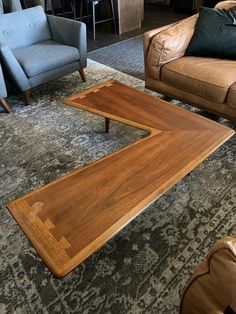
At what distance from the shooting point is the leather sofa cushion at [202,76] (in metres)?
1.92

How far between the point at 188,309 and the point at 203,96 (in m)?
1.68

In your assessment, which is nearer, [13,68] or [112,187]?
[112,187]

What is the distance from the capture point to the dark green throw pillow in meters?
2.10

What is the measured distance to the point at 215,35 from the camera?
213 centimetres

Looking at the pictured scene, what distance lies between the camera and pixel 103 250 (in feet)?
4.52

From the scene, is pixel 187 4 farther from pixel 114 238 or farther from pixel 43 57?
pixel 114 238

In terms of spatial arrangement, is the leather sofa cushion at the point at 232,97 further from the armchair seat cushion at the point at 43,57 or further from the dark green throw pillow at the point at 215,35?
the armchair seat cushion at the point at 43,57

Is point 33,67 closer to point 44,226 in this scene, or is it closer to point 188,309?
point 44,226

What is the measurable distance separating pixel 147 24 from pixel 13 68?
10.0ft

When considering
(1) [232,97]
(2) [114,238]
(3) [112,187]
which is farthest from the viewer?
(1) [232,97]

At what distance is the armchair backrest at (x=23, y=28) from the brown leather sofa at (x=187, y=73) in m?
1.19

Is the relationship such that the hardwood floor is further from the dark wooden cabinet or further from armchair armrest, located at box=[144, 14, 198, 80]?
armchair armrest, located at box=[144, 14, 198, 80]

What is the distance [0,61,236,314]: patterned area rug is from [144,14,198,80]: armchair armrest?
1.90 ft

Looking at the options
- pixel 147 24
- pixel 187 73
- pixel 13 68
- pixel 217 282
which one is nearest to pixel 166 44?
pixel 187 73
